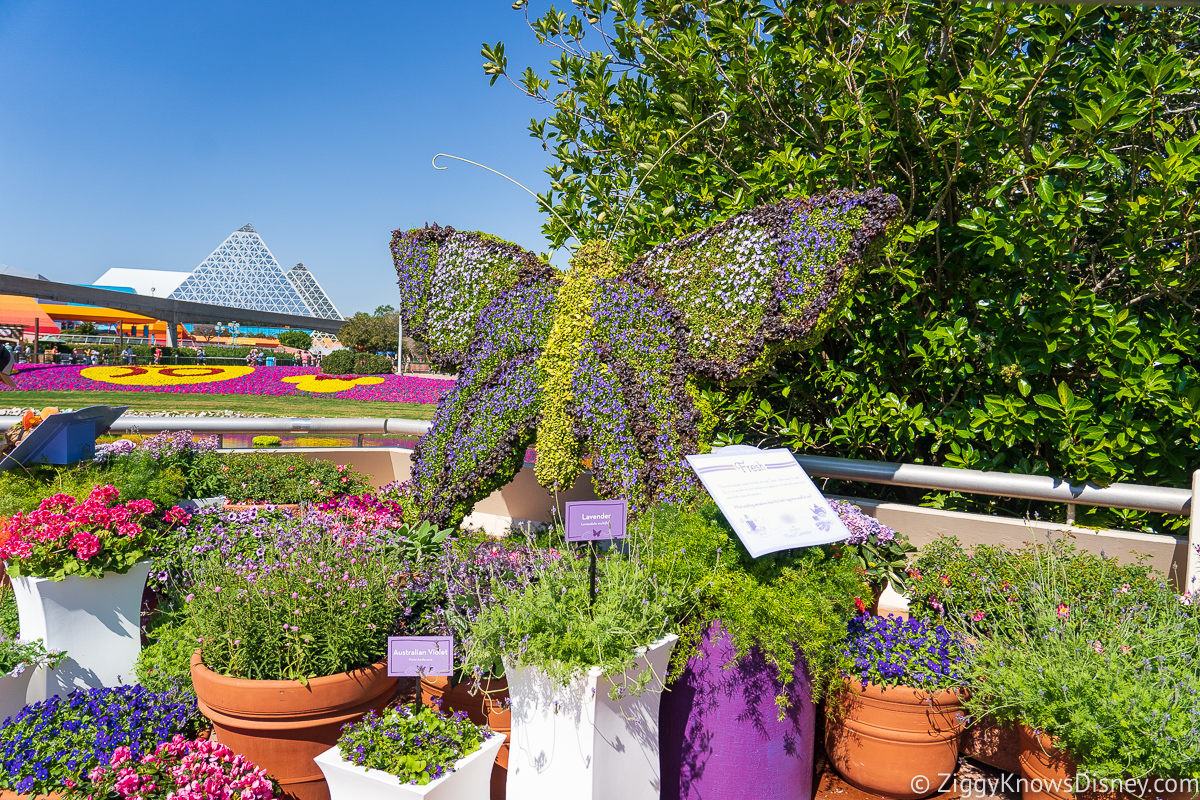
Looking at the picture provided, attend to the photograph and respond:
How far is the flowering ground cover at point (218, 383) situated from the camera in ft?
56.9

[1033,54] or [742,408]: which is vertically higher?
[1033,54]

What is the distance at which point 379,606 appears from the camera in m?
2.88

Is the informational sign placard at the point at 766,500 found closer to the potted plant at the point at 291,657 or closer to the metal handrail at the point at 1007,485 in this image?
the metal handrail at the point at 1007,485

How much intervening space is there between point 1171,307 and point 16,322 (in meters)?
26.6

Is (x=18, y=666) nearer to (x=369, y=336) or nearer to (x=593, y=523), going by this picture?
(x=593, y=523)

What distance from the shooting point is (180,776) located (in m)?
2.30

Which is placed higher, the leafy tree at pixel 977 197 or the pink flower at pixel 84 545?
the leafy tree at pixel 977 197

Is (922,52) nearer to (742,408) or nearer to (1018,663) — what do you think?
(742,408)

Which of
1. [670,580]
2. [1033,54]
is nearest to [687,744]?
[670,580]

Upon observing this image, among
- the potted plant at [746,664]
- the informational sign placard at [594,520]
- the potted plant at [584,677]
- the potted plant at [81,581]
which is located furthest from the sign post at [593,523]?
the potted plant at [81,581]

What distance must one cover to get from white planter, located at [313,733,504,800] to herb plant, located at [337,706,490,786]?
26 mm

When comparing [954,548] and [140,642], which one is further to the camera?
[954,548]

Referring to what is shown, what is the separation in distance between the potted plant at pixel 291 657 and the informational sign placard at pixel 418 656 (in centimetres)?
35

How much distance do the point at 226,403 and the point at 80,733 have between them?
15027 millimetres
